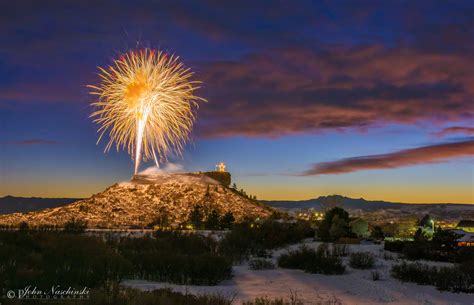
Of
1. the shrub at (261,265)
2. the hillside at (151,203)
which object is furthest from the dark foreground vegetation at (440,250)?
the hillside at (151,203)

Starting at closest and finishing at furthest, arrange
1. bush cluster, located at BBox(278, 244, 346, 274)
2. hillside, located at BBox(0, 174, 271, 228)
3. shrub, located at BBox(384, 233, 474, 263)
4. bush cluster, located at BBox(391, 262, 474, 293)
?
bush cluster, located at BBox(391, 262, 474, 293), bush cluster, located at BBox(278, 244, 346, 274), shrub, located at BBox(384, 233, 474, 263), hillside, located at BBox(0, 174, 271, 228)

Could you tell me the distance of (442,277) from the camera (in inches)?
607

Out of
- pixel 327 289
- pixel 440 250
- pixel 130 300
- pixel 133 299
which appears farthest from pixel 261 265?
pixel 133 299

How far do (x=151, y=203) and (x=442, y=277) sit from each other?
63.2m

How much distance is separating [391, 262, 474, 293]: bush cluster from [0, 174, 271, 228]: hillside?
49873 millimetres

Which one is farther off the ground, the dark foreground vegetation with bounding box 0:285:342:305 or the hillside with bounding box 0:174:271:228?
the hillside with bounding box 0:174:271:228

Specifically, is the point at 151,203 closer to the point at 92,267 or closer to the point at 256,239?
the point at 256,239

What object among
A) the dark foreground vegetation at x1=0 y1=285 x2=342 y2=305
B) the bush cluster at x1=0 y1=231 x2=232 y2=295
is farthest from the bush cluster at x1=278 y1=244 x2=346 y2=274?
the dark foreground vegetation at x1=0 y1=285 x2=342 y2=305

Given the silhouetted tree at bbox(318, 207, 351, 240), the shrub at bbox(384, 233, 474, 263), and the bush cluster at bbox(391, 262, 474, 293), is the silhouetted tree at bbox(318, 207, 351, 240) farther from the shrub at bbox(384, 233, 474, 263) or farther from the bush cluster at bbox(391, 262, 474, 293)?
the bush cluster at bbox(391, 262, 474, 293)

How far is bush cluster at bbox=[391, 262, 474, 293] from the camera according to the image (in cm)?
1508

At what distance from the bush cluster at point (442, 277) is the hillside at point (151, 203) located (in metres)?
49.9

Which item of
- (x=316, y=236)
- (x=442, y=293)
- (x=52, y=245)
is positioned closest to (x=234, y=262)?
(x=52, y=245)

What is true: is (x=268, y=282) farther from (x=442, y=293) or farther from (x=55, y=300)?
(x=55, y=300)

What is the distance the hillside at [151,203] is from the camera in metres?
68.2
